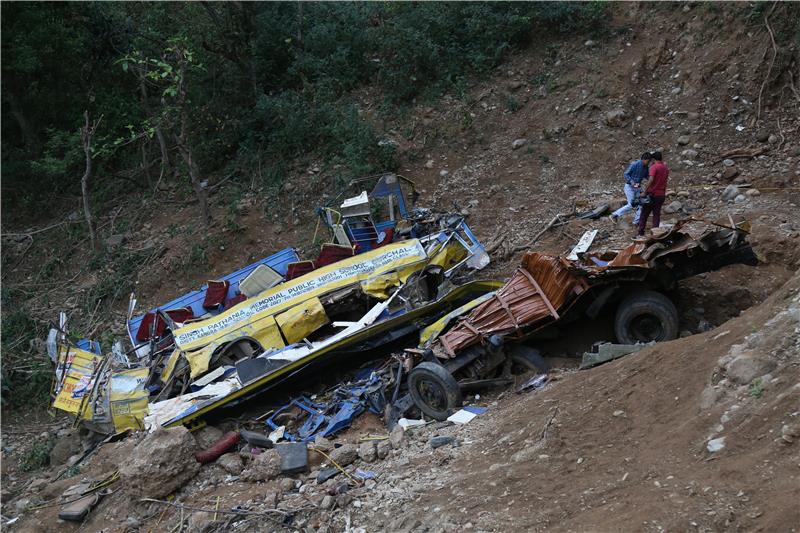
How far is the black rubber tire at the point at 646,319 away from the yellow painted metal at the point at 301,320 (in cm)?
448

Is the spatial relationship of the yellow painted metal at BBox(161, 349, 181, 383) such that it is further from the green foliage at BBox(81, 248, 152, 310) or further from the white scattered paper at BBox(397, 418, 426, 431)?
the green foliage at BBox(81, 248, 152, 310)

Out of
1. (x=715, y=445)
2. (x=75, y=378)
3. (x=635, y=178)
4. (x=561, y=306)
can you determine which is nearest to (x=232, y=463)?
(x=75, y=378)

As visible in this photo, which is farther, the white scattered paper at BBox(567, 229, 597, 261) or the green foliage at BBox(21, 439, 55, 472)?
the green foliage at BBox(21, 439, 55, 472)

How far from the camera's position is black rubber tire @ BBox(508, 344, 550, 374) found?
8.14 metres

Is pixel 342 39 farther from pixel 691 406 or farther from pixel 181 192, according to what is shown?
pixel 691 406

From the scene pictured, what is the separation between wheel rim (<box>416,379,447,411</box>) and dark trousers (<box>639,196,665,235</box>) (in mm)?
4570

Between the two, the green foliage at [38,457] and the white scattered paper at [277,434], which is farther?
the green foliage at [38,457]

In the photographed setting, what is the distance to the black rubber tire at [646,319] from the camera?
7.68 m

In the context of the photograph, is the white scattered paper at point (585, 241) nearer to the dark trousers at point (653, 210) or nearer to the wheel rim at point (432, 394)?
the dark trousers at point (653, 210)

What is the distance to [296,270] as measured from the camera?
38.0 ft

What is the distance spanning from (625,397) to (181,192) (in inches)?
585

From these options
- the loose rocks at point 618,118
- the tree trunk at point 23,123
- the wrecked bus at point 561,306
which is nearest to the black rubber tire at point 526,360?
the wrecked bus at point 561,306

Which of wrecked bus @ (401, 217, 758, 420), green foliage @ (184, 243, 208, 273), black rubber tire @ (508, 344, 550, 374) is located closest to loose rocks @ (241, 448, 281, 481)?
wrecked bus @ (401, 217, 758, 420)

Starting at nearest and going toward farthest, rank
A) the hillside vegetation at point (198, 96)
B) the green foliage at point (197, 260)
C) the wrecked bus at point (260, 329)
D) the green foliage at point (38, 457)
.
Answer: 1. the wrecked bus at point (260, 329)
2. the green foliage at point (38, 457)
3. the green foliage at point (197, 260)
4. the hillside vegetation at point (198, 96)
